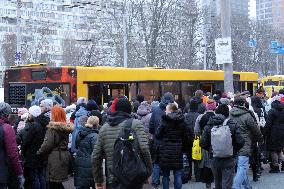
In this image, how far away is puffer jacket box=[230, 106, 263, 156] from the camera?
9289 mm

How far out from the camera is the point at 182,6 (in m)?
41.2

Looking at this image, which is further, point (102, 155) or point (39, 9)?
point (39, 9)

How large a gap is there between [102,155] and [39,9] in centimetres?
9574

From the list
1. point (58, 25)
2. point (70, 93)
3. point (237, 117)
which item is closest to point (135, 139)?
point (237, 117)

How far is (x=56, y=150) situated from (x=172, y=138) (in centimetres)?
190

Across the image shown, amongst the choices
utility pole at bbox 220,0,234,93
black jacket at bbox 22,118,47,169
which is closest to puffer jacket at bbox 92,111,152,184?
black jacket at bbox 22,118,47,169

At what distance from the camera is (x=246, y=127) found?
30.9ft

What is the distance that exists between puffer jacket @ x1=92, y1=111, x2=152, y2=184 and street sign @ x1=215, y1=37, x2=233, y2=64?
369 inches

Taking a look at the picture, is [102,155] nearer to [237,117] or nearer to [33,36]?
[237,117]

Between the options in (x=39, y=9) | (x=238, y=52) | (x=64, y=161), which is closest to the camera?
(x=64, y=161)

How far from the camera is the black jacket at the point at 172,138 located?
358 inches

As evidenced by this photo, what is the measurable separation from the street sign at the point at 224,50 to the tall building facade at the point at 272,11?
92563mm

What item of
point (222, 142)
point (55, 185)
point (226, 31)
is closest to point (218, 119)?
point (222, 142)

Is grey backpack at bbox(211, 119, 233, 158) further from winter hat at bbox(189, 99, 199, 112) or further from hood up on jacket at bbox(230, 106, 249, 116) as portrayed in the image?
winter hat at bbox(189, 99, 199, 112)
